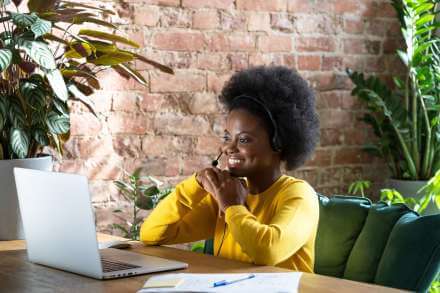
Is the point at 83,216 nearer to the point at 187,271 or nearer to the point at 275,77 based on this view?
the point at 187,271

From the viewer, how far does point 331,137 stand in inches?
167

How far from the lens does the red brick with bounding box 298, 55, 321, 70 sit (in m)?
4.09

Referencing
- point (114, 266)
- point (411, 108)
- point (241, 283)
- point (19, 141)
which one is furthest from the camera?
point (411, 108)

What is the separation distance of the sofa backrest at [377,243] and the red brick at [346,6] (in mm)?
1997

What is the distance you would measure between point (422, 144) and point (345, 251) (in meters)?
2.13

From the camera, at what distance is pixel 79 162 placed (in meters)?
3.41

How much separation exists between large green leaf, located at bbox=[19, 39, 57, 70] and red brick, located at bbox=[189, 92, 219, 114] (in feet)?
4.18

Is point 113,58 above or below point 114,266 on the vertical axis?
above

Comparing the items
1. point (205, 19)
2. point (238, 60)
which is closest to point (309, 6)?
point (238, 60)

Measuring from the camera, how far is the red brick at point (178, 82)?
361cm

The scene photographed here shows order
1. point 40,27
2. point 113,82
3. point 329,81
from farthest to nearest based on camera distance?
point 329,81 < point 113,82 < point 40,27

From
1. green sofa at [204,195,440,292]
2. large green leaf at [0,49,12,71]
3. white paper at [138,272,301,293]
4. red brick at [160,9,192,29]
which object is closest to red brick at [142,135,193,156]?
red brick at [160,9,192,29]

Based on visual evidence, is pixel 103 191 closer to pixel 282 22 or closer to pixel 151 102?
pixel 151 102

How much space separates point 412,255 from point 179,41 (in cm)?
188
